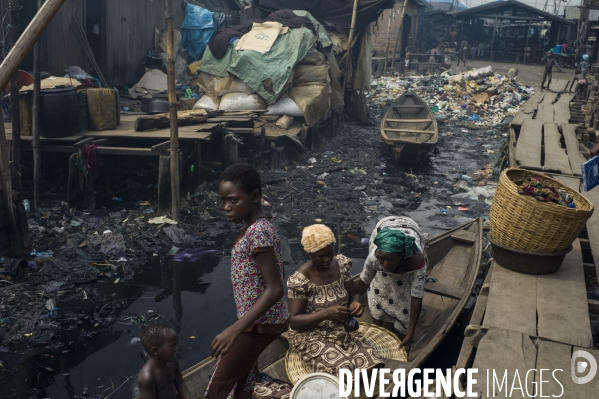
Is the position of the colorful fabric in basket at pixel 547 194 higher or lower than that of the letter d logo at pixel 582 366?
higher

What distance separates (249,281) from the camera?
2559mm

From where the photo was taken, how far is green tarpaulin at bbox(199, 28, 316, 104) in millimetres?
10961

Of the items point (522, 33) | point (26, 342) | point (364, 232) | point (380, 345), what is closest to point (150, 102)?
point (364, 232)

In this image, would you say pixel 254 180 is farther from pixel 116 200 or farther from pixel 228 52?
pixel 228 52

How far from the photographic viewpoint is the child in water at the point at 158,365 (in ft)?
9.28

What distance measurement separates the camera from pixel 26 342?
180 inches

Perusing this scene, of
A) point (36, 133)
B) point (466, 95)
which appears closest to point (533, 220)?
point (36, 133)

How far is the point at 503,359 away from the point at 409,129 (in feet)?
35.6

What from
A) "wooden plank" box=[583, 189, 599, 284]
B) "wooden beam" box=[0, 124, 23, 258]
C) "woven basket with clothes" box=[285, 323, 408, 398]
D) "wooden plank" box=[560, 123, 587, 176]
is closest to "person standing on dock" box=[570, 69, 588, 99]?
"wooden plank" box=[560, 123, 587, 176]

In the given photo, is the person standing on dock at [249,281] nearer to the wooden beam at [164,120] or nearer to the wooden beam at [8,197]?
the wooden beam at [8,197]

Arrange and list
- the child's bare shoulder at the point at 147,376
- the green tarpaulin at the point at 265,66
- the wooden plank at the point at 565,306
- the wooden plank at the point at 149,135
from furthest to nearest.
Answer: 1. the green tarpaulin at the point at 265,66
2. the wooden plank at the point at 149,135
3. the wooden plank at the point at 565,306
4. the child's bare shoulder at the point at 147,376

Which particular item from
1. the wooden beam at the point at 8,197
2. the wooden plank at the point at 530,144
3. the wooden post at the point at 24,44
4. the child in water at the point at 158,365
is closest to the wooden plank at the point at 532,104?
the wooden plank at the point at 530,144

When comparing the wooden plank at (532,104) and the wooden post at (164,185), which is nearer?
the wooden post at (164,185)

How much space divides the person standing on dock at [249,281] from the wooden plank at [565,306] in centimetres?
167
